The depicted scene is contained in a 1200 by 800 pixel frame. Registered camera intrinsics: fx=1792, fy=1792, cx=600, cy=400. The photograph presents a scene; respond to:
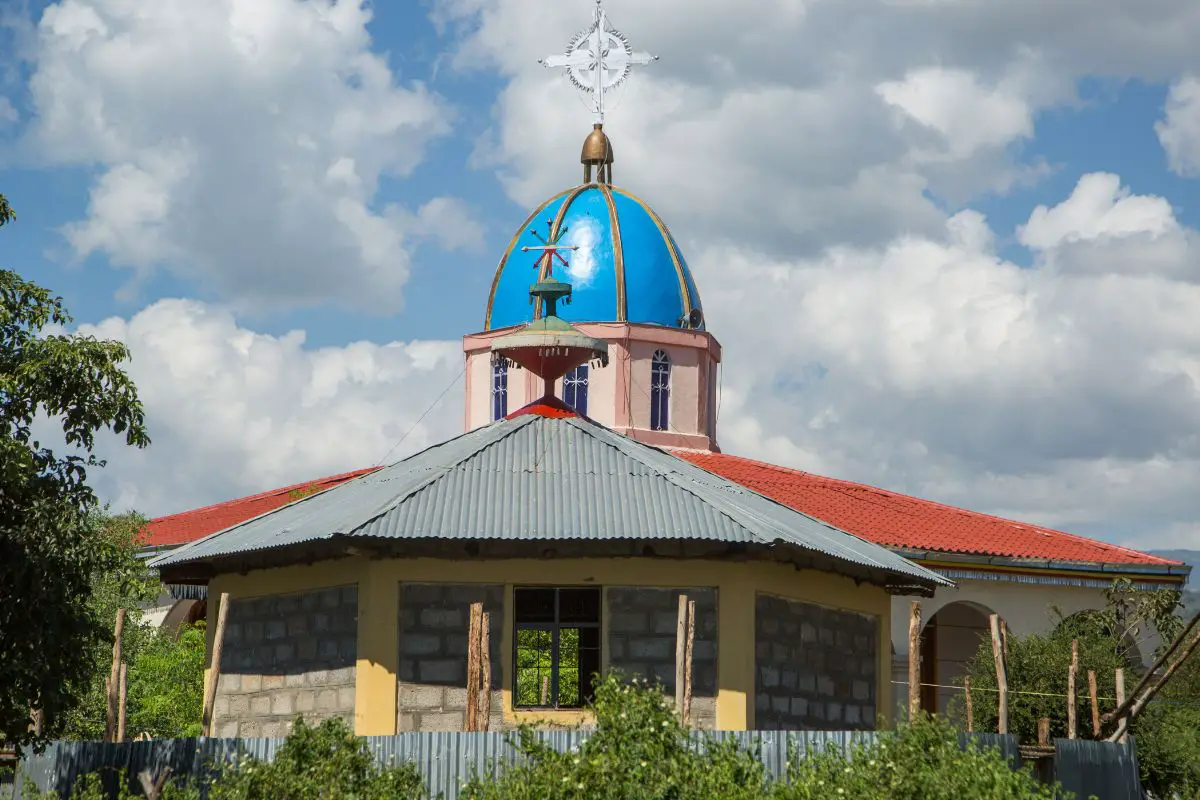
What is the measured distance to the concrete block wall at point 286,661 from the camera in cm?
2128

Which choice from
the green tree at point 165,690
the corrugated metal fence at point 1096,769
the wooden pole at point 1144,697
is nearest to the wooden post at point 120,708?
the green tree at point 165,690

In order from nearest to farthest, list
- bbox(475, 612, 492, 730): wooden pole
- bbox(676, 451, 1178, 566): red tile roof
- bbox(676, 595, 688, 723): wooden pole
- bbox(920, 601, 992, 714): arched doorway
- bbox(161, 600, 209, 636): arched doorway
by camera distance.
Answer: bbox(475, 612, 492, 730): wooden pole
bbox(676, 595, 688, 723): wooden pole
bbox(676, 451, 1178, 566): red tile roof
bbox(920, 601, 992, 714): arched doorway
bbox(161, 600, 209, 636): arched doorway

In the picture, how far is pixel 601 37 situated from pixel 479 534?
2631 cm

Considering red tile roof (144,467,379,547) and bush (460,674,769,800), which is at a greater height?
red tile roof (144,467,379,547)

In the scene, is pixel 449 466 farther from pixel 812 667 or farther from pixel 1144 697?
pixel 1144 697

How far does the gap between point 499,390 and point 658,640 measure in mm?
20030

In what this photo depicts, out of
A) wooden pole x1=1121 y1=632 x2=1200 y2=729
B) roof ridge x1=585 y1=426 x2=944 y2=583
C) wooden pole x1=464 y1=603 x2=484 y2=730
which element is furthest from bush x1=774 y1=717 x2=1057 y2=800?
wooden pole x1=1121 y1=632 x2=1200 y2=729

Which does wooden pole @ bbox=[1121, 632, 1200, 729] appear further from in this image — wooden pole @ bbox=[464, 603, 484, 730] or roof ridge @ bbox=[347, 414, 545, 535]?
wooden pole @ bbox=[464, 603, 484, 730]

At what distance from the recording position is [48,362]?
17.7 m

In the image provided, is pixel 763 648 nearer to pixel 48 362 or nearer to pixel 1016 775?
pixel 1016 775

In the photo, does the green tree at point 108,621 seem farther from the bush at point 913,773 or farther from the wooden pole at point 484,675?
the bush at point 913,773

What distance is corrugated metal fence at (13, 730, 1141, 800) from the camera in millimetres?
17203

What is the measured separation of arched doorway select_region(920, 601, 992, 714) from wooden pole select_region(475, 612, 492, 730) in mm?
20046

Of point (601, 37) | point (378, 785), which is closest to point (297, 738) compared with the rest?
point (378, 785)
